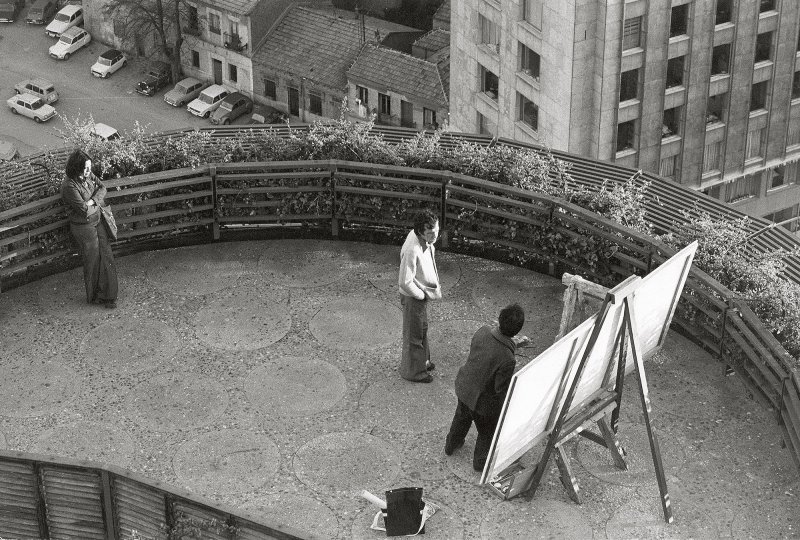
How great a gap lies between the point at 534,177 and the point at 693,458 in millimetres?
5872

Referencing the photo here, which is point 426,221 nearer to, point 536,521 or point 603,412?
point 603,412

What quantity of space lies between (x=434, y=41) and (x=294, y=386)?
69473 millimetres

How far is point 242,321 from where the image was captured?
2444 cm

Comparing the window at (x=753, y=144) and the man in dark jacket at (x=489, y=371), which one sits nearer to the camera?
the man in dark jacket at (x=489, y=371)

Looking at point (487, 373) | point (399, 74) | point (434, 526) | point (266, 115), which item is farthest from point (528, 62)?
point (434, 526)

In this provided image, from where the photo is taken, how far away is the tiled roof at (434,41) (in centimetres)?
9019

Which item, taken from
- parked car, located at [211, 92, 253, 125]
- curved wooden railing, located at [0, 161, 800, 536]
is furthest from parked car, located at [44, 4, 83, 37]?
curved wooden railing, located at [0, 161, 800, 536]

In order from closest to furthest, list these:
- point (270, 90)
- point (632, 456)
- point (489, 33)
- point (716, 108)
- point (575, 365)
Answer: point (575, 365), point (632, 456), point (489, 33), point (716, 108), point (270, 90)

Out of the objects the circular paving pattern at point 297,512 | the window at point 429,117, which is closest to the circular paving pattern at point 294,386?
the circular paving pattern at point 297,512

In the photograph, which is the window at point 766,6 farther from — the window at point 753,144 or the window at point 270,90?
the window at point 270,90

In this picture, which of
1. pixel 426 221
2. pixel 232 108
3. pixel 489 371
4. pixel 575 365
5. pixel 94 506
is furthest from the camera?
pixel 232 108

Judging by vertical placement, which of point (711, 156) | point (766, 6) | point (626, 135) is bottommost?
point (711, 156)

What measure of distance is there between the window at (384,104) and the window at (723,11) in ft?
72.5

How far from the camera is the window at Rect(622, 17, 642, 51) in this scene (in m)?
70.8
